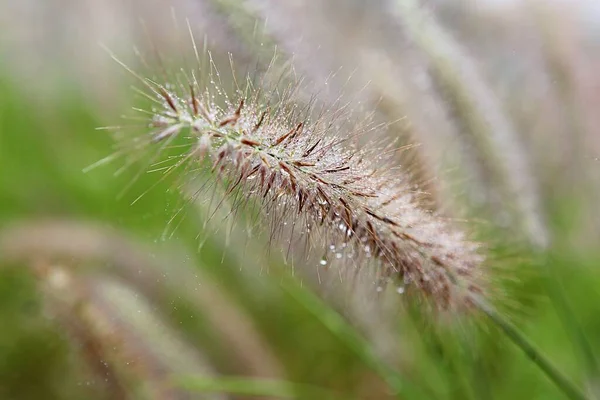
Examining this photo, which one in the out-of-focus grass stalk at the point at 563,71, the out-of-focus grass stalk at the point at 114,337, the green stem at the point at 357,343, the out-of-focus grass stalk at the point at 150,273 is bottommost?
the out-of-focus grass stalk at the point at 114,337

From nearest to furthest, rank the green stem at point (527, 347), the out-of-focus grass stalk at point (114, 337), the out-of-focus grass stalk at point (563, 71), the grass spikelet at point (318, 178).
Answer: the grass spikelet at point (318, 178)
the green stem at point (527, 347)
the out-of-focus grass stalk at point (114, 337)
the out-of-focus grass stalk at point (563, 71)

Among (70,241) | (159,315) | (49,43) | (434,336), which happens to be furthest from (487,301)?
(49,43)

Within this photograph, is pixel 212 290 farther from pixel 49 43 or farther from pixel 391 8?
pixel 49 43

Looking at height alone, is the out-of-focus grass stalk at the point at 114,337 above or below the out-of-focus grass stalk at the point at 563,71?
below

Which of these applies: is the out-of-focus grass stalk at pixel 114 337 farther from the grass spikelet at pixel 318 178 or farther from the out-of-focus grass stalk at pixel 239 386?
the grass spikelet at pixel 318 178

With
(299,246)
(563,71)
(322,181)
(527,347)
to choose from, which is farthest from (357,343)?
(563,71)

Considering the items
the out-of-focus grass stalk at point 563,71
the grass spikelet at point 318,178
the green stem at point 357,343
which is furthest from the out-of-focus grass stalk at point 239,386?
the out-of-focus grass stalk at point 563,71

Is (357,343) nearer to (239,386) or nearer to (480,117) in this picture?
(239,386)
